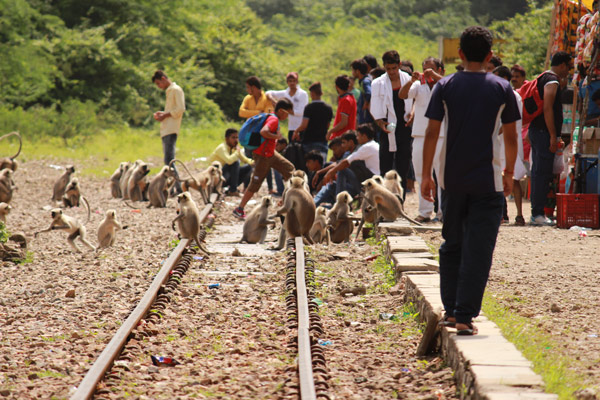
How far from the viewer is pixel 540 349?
524 cm

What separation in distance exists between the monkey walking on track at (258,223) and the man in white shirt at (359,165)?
77.3 inches

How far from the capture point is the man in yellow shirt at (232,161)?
1627cm

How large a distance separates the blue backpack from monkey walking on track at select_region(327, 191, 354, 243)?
2073 mm

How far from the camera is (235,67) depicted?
37.0 m

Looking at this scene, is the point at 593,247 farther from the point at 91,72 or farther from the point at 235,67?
the point at 235,67

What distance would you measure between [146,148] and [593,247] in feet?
66.3

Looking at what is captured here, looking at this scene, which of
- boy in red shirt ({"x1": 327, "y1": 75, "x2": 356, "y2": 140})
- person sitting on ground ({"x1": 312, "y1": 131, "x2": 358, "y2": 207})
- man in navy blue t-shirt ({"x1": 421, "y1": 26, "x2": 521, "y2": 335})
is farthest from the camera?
boy in red shirt ({"x1": 327, "y1": 75, "x2": 356, "y2": 140})

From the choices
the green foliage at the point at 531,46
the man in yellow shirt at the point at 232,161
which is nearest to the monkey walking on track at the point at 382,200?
the man in yellow shirt at the point at 232,161

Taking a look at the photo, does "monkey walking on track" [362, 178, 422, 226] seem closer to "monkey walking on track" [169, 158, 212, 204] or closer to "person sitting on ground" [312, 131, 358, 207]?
"person sitting on ground" [312, 131, 358, 207]

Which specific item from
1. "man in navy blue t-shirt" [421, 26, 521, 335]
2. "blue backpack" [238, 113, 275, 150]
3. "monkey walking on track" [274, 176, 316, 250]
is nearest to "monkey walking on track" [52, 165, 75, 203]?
"blue backpack" [238, 113, 275, 150]

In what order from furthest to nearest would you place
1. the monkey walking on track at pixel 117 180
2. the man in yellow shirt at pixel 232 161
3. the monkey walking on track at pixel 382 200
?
the monkey walking on track at pixel 117 180 → the man in yellow shirt at pixel 232 161 → the monkey walking on track at pixel 382 200

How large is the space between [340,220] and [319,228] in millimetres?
310

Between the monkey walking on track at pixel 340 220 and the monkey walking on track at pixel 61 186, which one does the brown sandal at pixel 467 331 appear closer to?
the monkey walking on track at pixel 340 220

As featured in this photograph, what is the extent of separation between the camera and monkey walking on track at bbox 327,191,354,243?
10.9m
